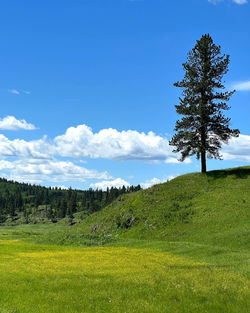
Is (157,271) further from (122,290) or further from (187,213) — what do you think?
(187,213)

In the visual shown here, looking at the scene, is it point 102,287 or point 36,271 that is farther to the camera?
point 36,271

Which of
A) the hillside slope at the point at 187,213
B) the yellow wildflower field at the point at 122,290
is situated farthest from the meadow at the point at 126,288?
the hillside slope at the point at 187,213

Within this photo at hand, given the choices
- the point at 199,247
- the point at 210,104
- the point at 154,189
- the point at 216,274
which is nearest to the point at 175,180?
the point at 154,189

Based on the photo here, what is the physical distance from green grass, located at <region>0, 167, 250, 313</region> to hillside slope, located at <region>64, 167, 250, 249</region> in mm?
178

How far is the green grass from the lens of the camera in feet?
52.0

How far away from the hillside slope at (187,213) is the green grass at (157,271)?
178mm

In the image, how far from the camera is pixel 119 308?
15242 millimetres

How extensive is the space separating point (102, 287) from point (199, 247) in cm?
1960

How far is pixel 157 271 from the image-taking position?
23.4m

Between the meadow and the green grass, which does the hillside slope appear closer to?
the green grass

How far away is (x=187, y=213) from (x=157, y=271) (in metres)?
31.1

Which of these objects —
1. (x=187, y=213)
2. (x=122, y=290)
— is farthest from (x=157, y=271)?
(x=187, y=213)

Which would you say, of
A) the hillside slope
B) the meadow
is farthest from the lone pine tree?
the meadow

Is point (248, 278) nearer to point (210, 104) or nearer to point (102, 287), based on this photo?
point (102, 287)
